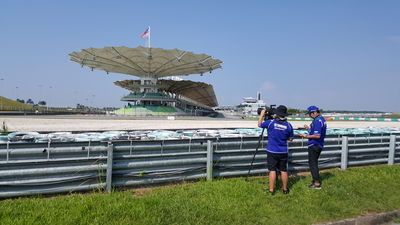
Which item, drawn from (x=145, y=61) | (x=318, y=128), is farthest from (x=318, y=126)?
(x=145, y=61)

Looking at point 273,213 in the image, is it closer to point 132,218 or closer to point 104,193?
point 132,218

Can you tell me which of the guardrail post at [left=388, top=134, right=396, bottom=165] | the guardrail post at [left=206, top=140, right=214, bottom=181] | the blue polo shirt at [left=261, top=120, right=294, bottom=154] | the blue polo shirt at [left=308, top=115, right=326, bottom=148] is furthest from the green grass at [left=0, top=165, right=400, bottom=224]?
the guardrail post at [left=388, top=134, right=396, bottom=165]

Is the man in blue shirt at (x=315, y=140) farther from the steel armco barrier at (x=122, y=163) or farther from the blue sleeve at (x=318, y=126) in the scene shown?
the steel armco barrier at (x=122, y=163)

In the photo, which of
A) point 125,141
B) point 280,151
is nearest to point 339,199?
point 280,151

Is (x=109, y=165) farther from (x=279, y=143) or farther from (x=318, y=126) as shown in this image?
(x=318, y=126)

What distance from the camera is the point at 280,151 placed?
4.64m

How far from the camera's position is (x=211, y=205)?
12.5 ft

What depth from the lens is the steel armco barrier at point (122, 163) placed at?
147 inches

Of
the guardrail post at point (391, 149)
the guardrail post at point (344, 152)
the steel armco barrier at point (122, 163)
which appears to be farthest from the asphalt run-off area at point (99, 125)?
the guardrail post at point (391, 149)

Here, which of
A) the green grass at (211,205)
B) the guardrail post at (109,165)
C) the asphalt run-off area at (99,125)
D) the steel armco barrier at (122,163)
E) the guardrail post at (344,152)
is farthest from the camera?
the asphalt run-off area at (99,125)

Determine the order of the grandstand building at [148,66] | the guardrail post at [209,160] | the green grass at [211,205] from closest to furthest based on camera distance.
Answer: the green grass at [211,205] → the guardrail post at [209,160] → the grandstand building at [148,66]

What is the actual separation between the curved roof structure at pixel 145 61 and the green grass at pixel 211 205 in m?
51.5

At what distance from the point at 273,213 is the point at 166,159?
2.12 m

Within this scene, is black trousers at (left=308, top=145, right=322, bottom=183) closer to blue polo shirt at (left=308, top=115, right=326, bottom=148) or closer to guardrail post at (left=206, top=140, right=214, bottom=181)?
Result: blue polo shirt at (left=308, top=115, right=326, bottom=148)
